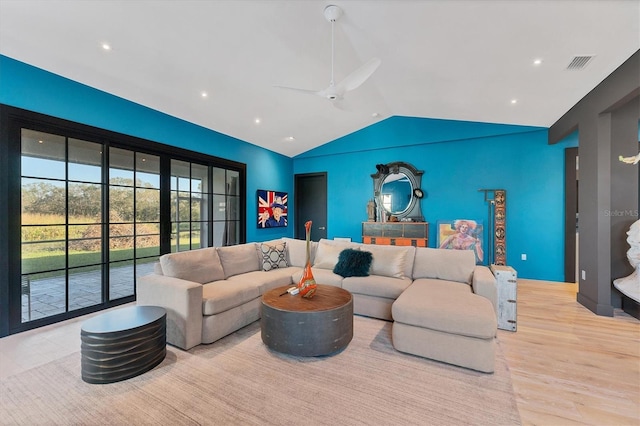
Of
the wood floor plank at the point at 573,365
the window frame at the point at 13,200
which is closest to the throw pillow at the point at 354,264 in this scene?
the wood floor plank at the point at 573,365

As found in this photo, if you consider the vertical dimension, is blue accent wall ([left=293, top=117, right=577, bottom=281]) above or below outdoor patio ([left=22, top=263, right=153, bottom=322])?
above

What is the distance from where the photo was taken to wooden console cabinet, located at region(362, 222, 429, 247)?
17.9 ft

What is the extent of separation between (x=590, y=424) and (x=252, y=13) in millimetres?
4015

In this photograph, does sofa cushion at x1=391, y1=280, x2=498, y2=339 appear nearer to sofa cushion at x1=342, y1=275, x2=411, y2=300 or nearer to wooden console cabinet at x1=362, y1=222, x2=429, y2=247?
sofa cushion at x1=342, y1=275, x2=411, y2=300

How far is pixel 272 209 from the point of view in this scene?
21.1 feet

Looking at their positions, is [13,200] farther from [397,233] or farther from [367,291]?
[397,233]

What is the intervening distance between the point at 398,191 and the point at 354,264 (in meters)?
3.01

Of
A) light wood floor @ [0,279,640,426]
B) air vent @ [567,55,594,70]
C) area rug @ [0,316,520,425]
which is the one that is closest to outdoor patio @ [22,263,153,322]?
light wood floor @ [0,279,640,426]

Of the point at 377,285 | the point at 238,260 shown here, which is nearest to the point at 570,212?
the point at 377,285

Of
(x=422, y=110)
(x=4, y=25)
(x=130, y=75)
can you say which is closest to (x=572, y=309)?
(x=422, y=110)

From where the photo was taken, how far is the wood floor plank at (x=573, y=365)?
171cm

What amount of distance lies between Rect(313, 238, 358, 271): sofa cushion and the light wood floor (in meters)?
2.05

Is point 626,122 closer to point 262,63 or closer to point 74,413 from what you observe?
point 262,63

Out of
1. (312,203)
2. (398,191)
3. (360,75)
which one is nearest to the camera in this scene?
(360,75)
